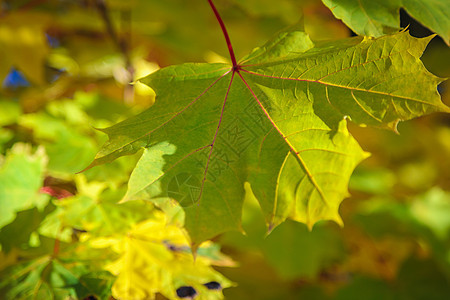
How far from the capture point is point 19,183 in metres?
0.99

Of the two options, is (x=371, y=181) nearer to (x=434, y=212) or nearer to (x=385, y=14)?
(x=434, y=212)

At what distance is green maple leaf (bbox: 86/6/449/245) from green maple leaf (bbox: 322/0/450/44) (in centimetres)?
8

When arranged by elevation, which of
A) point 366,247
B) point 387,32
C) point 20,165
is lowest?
point 366,247

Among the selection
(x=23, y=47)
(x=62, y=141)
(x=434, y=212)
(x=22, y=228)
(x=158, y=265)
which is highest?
(x=23, y=47)

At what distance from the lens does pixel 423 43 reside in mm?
641

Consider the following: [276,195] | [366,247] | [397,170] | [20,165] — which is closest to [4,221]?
[20,165]

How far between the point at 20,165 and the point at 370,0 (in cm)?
94

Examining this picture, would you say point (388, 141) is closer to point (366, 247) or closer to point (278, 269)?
point (366, 247)

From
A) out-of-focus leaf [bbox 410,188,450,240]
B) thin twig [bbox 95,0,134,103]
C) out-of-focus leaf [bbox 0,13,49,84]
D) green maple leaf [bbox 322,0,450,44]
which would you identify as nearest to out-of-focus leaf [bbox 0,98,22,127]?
out-of-focus leaf [bbox 0,13,49,84]

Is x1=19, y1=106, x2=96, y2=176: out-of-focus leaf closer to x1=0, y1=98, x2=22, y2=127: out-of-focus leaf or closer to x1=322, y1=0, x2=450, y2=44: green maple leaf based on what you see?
x1=0, y1=98, x2=22, y2=127: out-of-focus leaf

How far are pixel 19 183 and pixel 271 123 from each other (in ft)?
2.25

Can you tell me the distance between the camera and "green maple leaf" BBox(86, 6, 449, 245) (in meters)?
0.67

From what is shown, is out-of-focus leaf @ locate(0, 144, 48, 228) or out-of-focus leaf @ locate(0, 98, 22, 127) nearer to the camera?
out-of-focus leaf @ locate(0, 144, 48, 228)

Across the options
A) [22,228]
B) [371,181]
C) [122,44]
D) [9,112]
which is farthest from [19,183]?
[371,181]
